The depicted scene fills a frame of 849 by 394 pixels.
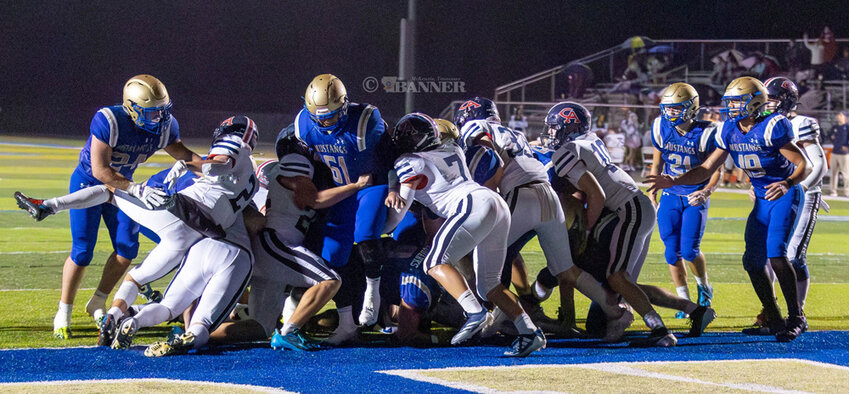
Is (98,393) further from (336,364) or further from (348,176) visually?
(348,176)

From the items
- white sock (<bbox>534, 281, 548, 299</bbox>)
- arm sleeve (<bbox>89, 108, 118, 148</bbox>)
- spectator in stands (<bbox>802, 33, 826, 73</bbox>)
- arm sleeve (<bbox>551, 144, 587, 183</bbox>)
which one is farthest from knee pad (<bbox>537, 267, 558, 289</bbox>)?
spectator in stands (<bbox>802, 33, 826, 73</bbox>)

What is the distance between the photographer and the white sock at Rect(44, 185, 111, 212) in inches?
162

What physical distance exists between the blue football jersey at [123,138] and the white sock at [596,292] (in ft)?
7.02

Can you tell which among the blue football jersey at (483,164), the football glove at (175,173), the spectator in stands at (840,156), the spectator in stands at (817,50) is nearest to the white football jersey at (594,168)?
the blue football jersey at (483,164)

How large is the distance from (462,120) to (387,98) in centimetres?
610

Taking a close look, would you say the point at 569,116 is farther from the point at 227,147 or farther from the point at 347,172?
the point at 227,147

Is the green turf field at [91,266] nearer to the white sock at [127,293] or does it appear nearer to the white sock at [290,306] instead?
the white sock at [127,293]

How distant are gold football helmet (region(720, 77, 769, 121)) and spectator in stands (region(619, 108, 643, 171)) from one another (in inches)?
365

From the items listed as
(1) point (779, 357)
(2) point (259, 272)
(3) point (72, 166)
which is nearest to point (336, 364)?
(2) point (259, 272)

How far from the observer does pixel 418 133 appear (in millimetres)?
4227

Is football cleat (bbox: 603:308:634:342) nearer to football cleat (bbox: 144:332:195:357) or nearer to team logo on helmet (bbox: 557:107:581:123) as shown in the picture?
team logo on helmet (bbox: 557:107:581:123)

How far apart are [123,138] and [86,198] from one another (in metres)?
0.40

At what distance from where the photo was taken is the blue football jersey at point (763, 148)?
4738mm

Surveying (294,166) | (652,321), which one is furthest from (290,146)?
(652,321)
